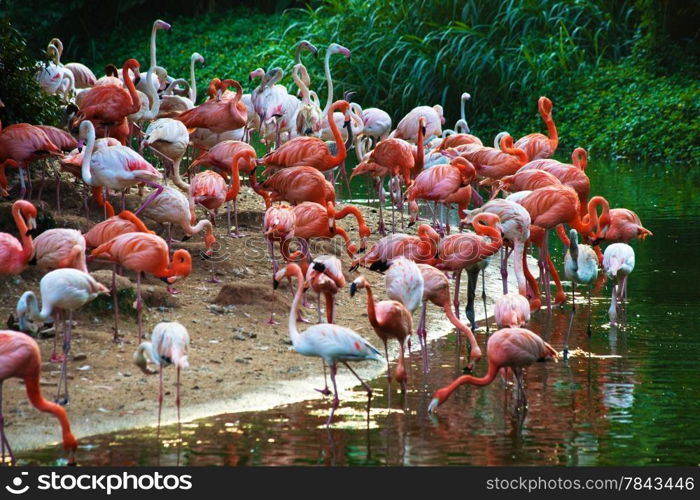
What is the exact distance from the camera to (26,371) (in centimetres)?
557

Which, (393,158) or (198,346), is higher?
(393,158)

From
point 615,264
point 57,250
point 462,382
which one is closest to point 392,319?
point 462,382

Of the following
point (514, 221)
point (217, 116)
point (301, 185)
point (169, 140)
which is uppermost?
point (217, 116)

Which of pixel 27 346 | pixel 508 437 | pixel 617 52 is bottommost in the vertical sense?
pixel 508 437

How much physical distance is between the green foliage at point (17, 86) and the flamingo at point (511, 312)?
16.5ft

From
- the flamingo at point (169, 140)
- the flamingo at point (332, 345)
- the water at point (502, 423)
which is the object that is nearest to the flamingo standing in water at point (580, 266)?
the water at point (502, 423)

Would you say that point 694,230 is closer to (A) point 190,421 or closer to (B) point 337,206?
(B) point 337,206

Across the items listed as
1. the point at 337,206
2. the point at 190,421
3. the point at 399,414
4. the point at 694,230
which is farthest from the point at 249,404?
the point at 694,230

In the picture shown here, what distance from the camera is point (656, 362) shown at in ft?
24.5

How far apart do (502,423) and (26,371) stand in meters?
2.49

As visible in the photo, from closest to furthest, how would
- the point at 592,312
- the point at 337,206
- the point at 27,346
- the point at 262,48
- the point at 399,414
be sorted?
1. the point at 27,346
2. the point at 399,414
3. the point at 592,312
4. the point at 337,206
5. the point at 262,48

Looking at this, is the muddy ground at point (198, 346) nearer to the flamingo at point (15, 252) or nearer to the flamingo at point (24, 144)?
the flamingo at point (24, 144)

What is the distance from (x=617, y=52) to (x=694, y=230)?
904 cm

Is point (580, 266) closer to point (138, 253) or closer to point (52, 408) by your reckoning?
point (138, 253)
